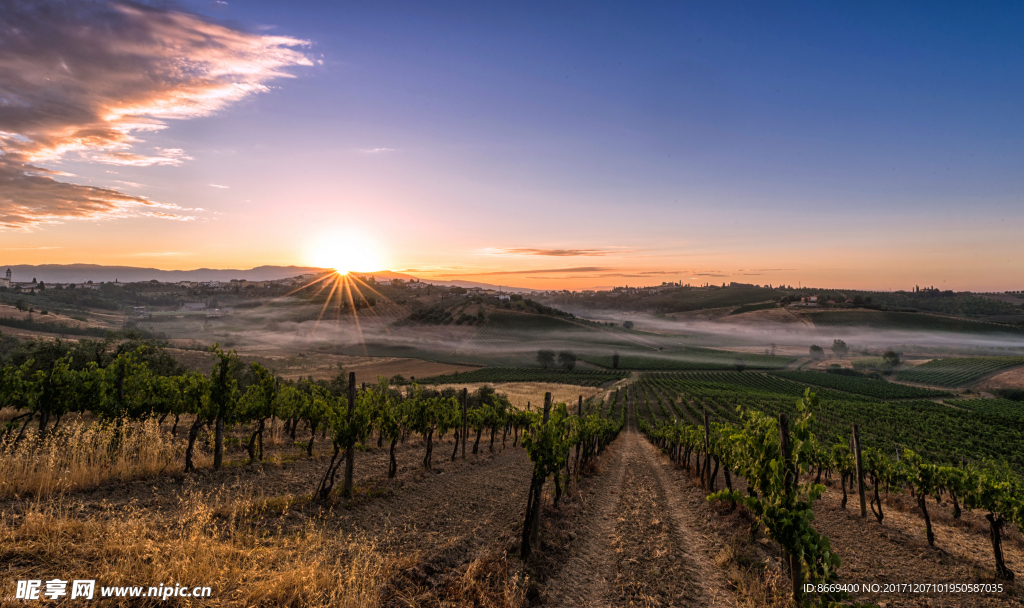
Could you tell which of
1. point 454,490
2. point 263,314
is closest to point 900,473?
point 454,490

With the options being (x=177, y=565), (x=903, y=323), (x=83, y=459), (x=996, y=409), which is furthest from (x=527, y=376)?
(x=903, y=323)

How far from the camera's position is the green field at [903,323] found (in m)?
155

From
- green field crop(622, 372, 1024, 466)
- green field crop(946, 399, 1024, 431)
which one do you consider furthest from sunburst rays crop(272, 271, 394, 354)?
green field crop(946, 399, 1024, 431)

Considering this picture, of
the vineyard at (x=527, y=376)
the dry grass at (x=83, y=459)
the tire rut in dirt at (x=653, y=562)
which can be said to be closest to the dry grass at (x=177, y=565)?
the dry grass at (x=83, y=459)

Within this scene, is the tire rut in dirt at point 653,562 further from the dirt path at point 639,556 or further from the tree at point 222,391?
the tree at point 222,391

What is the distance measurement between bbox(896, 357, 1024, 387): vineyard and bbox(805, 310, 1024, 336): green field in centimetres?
2499

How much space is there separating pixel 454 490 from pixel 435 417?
559 cm

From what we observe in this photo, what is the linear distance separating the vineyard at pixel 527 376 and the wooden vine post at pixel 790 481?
74179 mm

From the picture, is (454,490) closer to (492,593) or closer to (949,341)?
(492,593)

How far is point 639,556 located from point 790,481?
12.4 feet

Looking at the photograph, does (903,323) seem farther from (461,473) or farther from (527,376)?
(461,473)

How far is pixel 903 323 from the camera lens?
162m

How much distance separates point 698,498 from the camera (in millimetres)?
15266

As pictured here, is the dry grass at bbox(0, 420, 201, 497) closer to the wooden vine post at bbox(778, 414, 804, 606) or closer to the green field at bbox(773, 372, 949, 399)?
the wooden vine post at bbox(778, 414, 804, 606)
